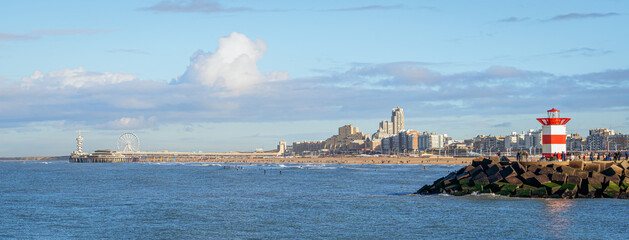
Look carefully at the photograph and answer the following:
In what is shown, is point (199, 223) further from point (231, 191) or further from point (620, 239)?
point (231, 191)

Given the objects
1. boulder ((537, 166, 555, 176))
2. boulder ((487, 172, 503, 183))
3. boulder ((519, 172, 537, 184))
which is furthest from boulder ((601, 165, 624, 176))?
boulder ((487, 172, 503, 183))

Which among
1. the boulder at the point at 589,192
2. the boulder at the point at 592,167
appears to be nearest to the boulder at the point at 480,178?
the boulder at the point at 589,192

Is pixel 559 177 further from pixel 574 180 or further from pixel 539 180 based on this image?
pixel 539 180

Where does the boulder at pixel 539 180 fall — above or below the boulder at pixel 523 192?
above

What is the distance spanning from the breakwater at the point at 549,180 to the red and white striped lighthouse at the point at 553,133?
11.9ft

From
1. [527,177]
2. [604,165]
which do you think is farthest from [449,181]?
[604,165]

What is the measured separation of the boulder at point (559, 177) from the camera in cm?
4259

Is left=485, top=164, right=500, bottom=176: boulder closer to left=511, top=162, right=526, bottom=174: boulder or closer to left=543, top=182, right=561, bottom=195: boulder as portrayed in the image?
left=511, top=162, right=526, bottom=174: boulder

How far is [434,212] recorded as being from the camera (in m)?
36.4

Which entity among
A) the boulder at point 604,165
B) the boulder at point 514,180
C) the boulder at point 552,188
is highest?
the boulder at point 604,165

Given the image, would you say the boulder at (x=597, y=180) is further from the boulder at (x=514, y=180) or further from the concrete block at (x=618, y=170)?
the boulder at (x=514, y=180)

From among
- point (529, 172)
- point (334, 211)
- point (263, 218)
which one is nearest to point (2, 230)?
point (263, 218)

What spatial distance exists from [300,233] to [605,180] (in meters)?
22.3

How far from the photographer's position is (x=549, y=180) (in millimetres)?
43031
